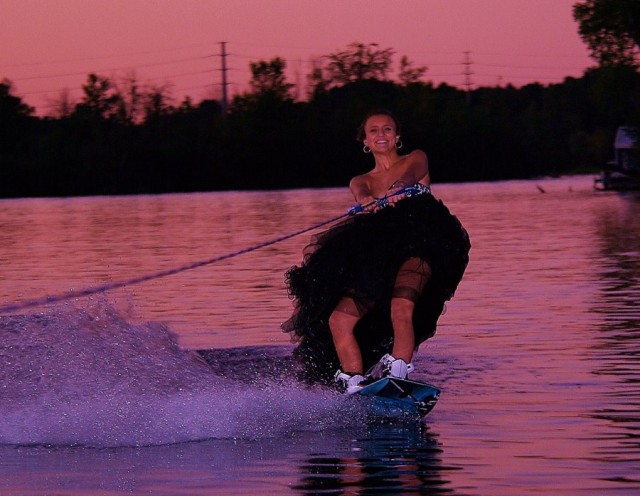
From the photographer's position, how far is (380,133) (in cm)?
1027

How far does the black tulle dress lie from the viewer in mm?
9992

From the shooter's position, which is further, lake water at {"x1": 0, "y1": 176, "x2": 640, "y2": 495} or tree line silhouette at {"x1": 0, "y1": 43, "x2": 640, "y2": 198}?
tree line silhouette at {"x1": 0, "y1": 43, "x2": 640, "y2": 198}

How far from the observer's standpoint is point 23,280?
22.7 metres

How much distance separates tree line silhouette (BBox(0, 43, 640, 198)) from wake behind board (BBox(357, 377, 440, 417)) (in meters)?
92.2

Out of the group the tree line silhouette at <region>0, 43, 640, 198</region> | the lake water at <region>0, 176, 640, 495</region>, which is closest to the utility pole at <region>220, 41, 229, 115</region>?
the tree line silhouette at <region>0, 43, 640, 198</region>

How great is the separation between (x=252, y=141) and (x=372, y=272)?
10094cm

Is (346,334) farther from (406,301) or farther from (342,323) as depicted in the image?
(406,301)

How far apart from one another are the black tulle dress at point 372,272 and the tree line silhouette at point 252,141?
91.4 meters

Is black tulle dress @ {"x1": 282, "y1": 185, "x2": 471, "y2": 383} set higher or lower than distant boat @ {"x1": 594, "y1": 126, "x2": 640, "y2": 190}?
higher

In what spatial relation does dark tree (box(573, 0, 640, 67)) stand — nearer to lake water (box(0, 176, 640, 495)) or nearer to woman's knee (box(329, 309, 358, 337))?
lake water (box(0, 176, 640, 495))

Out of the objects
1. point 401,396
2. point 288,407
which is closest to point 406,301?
point 401,396

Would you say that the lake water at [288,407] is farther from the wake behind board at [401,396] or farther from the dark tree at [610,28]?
the dark tree at [610,28]

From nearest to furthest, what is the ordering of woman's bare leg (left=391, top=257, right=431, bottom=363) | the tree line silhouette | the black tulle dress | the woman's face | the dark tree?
woman's bare leg (left=391, top=257, right=431, bottom=363) < the black tulle dress < the woman's face < the dark tree < the tree line silhouette

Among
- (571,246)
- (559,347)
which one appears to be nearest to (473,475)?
(559,347)
